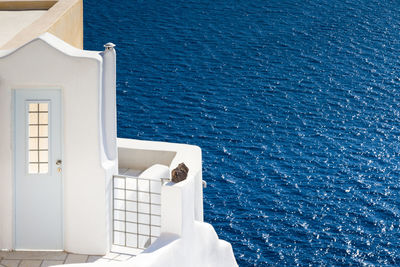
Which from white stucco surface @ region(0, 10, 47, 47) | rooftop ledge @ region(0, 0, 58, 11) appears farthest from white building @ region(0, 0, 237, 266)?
rooftop ledge @ region(0, 0, 58, 11)

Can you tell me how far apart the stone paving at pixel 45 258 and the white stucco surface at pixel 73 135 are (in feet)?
0.33

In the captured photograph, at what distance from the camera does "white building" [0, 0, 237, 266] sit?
9.48 m

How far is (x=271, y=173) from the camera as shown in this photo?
24.1 m

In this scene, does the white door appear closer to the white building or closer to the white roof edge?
the white building

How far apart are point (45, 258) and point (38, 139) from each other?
56.4 inches

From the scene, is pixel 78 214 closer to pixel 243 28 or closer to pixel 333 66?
pixel 333 66

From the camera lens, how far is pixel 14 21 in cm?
1284

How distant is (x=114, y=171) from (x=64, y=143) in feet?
2.38

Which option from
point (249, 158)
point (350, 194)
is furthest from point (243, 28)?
point (350, 194)

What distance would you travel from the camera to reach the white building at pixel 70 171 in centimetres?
948

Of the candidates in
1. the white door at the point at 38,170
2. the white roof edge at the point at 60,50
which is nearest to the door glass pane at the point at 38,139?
the white door at the point at 38,170

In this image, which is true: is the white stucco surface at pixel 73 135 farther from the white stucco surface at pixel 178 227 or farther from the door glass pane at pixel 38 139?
the white stucco surface at pixel 178 227

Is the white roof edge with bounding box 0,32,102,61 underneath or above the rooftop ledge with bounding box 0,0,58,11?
underneath

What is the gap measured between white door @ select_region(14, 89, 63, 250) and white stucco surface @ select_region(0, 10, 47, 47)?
2.46m
